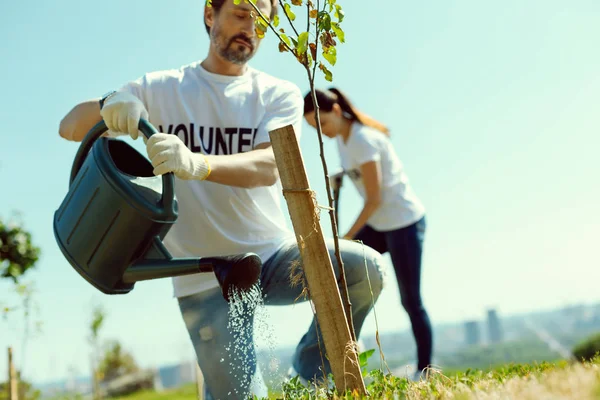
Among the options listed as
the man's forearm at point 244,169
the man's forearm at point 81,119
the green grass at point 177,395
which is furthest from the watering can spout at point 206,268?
the green grass at point 177,395

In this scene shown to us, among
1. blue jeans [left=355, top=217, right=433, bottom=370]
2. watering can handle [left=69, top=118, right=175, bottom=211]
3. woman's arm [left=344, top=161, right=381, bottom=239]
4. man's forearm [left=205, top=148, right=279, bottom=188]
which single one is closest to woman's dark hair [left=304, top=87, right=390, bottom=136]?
woman's arm [left=344, top=161, right=381, bottom=239]

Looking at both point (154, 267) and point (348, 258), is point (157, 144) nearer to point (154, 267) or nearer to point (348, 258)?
point (154, 267)

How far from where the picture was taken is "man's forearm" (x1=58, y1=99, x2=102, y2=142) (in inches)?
87.7

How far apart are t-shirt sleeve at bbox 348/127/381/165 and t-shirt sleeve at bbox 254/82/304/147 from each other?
4.33ft

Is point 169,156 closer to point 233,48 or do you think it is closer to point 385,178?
point 233,48

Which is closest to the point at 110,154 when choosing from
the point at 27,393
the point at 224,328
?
the point at 224,328

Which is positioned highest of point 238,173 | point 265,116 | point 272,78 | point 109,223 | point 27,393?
point 272,78

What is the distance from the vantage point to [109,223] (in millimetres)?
1820

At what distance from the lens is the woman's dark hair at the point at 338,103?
3932 millimetres

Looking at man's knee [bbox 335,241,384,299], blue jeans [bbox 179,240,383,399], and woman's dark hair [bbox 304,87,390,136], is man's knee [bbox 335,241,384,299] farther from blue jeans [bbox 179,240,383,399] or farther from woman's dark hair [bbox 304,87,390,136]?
woman's dark hair [bbox 304,87,390,136]

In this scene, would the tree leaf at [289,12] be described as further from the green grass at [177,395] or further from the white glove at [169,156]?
the green grass at [177,395]

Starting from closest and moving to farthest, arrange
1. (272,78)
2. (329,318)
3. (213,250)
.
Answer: (329,318) → (213,250) → (272,78)

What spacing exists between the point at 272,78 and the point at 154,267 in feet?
3.83

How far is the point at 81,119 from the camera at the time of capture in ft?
7.32
